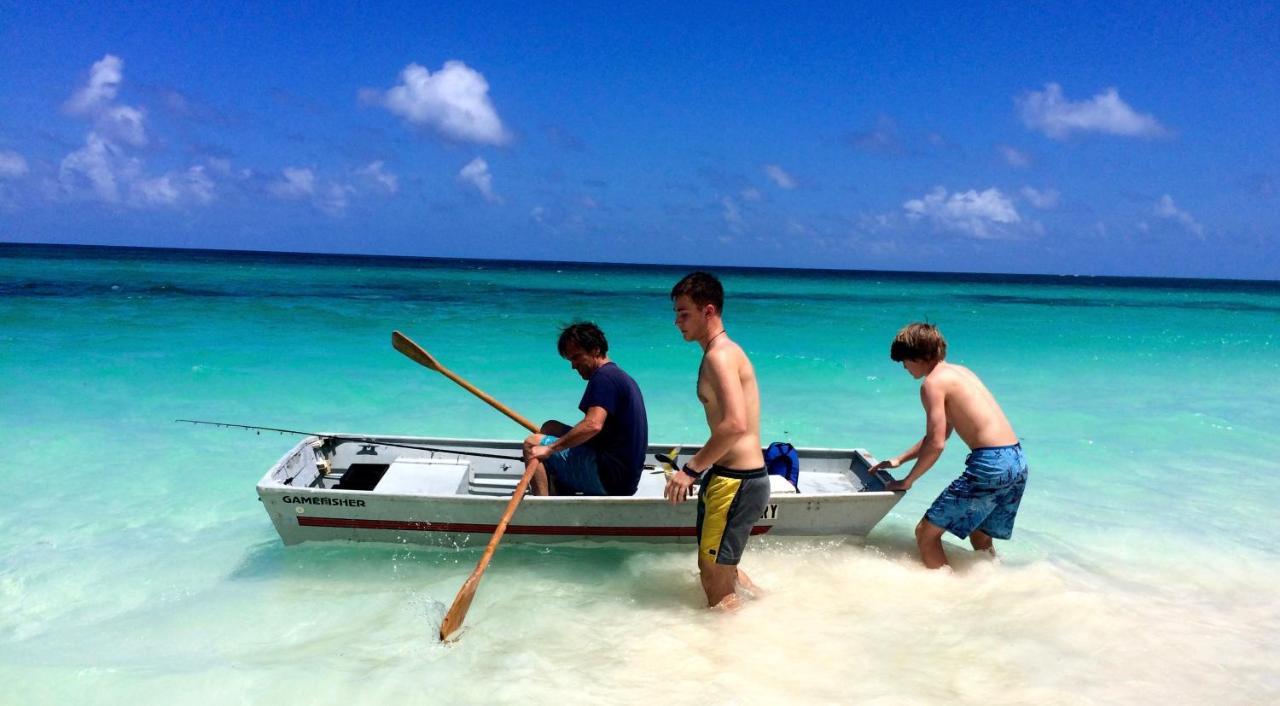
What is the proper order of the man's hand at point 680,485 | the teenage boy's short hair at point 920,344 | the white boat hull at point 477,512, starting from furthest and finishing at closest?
the white boat hull at point 477,512 → the teenage boy's short hair at point 920,344 → the man's hand at point 680,485

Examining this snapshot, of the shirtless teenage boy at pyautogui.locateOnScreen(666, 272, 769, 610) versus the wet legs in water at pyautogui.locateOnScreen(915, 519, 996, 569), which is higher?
the shirtless teenage boy at pyautogui.locateOnScreen(666, 272, 769, 610)

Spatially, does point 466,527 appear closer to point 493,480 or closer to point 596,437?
point 596,437

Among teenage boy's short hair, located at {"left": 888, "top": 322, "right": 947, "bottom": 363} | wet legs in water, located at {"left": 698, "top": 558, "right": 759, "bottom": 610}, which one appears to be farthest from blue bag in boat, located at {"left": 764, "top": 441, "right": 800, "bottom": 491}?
teenage boy's short hair, located at {"left": 888, "top": 322, "right": 947, "bottom": 363}

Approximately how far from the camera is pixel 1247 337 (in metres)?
29.3

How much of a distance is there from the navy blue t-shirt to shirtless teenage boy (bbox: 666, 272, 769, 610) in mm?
1036

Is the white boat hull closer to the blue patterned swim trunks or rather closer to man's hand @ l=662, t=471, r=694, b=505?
the blue patterned swim trunks

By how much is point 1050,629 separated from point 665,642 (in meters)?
2.44

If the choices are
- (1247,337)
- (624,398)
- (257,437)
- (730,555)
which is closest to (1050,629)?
(730,555)

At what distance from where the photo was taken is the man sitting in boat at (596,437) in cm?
557

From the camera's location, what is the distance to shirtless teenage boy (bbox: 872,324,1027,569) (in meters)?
5.24

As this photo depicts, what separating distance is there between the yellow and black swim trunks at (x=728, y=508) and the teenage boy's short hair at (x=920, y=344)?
1.35m

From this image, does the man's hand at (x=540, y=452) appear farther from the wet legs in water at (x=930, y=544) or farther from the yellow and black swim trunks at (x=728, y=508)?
the wet legs in water at (x=930, y=544)

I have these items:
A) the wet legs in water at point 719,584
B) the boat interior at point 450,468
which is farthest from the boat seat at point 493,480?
the wet legs in water at point 719,584

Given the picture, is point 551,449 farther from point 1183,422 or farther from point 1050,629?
point 1183,422
